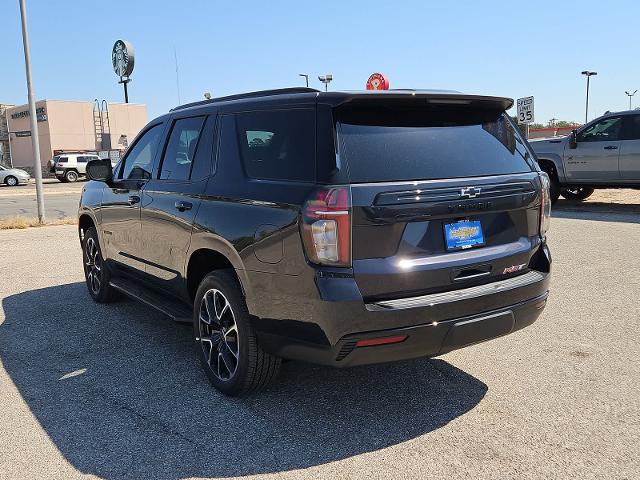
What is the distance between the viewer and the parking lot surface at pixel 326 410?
9.45 feet

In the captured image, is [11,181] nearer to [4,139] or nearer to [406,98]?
[4,139]

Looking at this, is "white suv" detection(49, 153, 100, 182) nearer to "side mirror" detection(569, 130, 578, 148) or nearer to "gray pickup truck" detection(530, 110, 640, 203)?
"gray pickup truck" detection(530, 110, 640, 203)

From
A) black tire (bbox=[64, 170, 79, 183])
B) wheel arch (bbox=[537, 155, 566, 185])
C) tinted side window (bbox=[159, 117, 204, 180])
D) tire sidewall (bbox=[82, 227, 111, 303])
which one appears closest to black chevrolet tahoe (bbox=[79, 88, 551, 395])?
tinted side window (bbox=[159, 117, 204, 180])

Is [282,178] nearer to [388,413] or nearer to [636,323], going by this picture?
[388,413]

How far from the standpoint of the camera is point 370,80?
14.7m

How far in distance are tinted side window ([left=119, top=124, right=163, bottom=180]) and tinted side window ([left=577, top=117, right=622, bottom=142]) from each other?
1087 cm

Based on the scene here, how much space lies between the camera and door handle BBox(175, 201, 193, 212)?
396cm

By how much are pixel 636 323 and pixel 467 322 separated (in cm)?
275

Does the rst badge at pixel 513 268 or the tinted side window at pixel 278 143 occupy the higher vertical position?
the tinted side window at pixel 278 143

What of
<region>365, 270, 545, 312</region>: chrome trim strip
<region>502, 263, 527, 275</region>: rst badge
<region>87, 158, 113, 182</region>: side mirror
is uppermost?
<region>87, 158, 113, 182</region>: side mirror

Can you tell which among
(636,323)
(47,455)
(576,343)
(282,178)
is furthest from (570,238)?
(47,455)

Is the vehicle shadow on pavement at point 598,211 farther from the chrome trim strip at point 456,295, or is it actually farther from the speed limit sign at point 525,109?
the chrome trim strip at point 456,295

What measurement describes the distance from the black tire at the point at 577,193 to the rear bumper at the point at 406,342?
502 inches

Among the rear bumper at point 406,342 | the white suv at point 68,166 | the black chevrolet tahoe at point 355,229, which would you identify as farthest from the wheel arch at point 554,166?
the white suv at point 68,166
